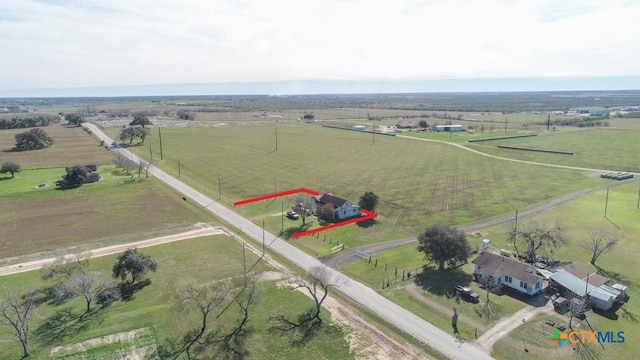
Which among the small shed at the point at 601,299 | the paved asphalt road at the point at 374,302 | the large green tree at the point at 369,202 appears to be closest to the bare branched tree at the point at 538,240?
the small shed at the point at 601,299

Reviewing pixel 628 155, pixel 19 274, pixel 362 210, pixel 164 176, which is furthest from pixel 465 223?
pixel 628 155

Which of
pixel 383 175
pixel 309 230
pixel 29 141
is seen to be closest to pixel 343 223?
pixel 309 230

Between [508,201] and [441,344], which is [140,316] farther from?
[508,201]

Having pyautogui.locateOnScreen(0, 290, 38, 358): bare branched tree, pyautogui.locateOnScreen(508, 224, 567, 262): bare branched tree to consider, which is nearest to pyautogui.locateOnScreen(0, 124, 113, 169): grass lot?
pyautogui.locateOnScreen(0, 290, 38, 358): bare branched tree

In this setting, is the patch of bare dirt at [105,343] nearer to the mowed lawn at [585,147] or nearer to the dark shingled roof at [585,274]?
the dark shingled roof at [585,274]

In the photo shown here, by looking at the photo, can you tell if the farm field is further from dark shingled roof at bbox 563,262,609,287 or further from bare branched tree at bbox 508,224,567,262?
dark shingled roof at bbox 563,262,609,287

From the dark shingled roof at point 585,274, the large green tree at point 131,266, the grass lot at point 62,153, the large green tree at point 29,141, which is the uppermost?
the large green tree at point 29,141

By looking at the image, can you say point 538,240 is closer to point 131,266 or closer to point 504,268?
point 504,268

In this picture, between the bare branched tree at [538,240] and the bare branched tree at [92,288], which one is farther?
the bare branched tree at [538,240]
